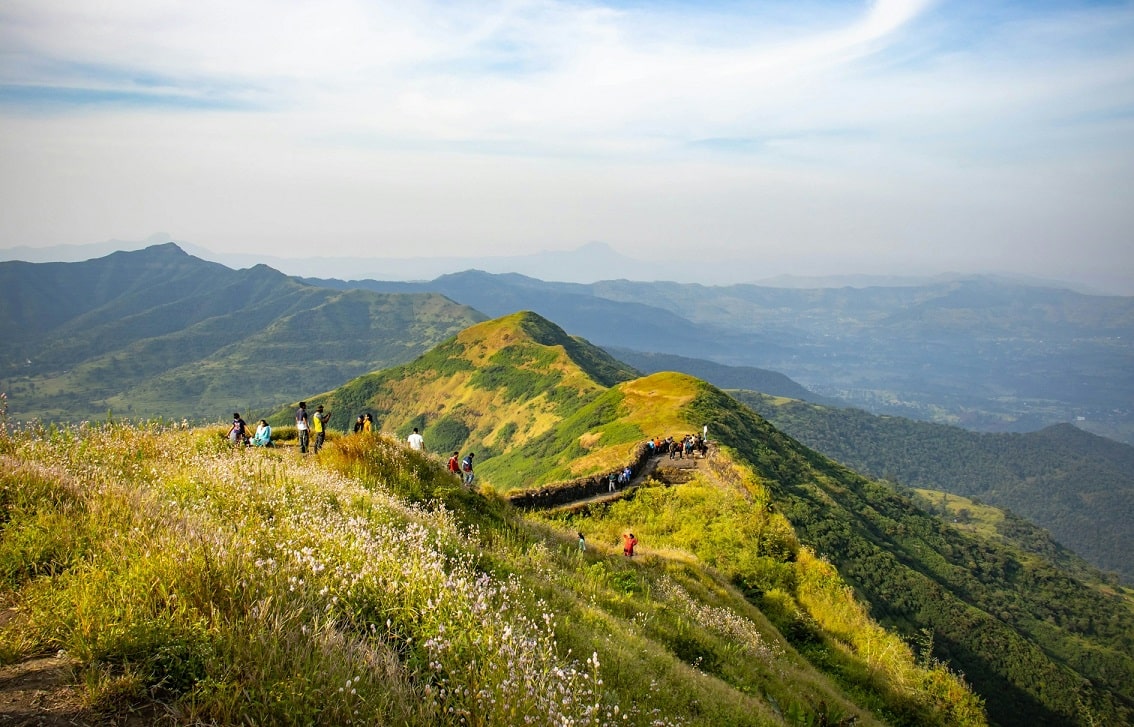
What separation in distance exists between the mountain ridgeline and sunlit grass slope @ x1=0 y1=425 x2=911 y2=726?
9.42m

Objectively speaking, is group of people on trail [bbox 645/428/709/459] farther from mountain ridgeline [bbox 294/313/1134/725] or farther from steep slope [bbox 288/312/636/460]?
steep slope [bbox 288/312/636/460]

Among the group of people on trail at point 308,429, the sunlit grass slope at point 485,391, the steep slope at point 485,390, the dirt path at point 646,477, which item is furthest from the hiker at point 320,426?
the steep slope at point 485,390

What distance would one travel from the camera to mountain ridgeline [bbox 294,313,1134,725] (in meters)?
23.0

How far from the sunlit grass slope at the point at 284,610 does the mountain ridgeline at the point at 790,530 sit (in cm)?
942

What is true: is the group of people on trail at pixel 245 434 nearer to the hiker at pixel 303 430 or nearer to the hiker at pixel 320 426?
Answer: the hiker at pixel 303 430

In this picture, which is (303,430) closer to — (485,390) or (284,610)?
(284,610)

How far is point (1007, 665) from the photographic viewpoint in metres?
56.3

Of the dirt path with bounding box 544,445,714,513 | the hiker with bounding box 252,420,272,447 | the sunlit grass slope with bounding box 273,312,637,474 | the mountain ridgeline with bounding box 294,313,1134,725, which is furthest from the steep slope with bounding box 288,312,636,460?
the hiker with bounding box 252,420,272,447

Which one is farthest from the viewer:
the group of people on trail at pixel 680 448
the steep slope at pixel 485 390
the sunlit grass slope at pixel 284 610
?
the steep slope at pixel 485 390

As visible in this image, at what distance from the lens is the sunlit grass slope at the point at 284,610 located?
363cm

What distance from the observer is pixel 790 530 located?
27500 mm

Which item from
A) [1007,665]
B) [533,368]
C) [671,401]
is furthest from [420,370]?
[1007,665]

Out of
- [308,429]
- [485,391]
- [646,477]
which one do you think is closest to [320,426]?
[308,429]

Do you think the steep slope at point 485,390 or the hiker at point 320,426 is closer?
the hiker at point 320,426
